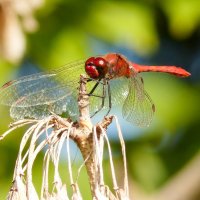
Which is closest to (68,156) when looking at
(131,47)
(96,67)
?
(96,67)

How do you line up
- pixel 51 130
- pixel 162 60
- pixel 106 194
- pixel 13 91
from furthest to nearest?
pixel 162 60, pixel 13 91, pixel 51 130, pixel 106 194

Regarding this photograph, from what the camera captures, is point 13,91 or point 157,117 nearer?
point 13,91

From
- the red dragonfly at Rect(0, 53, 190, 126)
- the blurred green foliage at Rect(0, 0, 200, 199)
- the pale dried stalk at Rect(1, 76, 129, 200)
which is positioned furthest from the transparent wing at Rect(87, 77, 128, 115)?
the blurred green foliage at Rect(0, 0, 200, 199)

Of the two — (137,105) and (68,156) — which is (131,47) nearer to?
(137,105)

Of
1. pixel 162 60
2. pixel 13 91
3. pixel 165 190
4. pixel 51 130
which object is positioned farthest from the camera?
pixel 162 60

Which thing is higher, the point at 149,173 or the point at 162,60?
the point at 162,60

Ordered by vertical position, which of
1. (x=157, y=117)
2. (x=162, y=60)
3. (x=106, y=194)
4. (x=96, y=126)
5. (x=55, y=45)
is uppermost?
(x=162, y=60)

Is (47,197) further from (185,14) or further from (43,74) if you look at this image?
(185,14)

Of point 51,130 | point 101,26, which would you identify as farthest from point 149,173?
point 51,130
